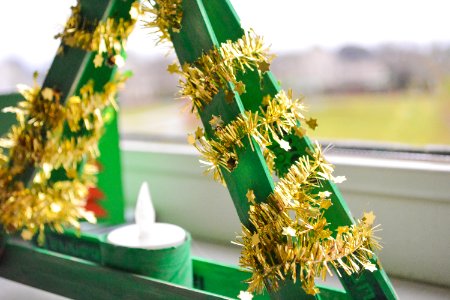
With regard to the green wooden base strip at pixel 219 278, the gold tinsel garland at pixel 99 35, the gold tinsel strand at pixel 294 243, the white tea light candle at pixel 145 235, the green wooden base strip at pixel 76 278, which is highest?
the gold tinsel garland at pixel 99 35

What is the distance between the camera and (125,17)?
2.12 feet

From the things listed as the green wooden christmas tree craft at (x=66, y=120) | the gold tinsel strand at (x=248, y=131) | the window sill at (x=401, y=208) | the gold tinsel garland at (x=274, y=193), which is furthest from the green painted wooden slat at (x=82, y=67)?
the window sill at (x=401, y=208)

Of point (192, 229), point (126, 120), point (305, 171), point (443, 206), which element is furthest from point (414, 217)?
point (126, 120)

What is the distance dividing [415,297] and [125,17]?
552mm

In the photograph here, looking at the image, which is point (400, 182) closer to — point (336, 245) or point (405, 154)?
point (405, 154)

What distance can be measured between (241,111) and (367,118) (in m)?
0.60

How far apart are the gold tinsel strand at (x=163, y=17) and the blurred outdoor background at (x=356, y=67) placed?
0.22m

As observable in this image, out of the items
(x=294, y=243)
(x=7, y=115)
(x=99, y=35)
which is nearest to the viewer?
(x=294, y=243)

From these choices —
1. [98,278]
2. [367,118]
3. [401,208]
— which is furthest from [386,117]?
[98,278]

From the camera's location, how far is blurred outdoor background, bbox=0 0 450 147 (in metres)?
0.86

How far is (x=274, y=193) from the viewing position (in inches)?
19.2

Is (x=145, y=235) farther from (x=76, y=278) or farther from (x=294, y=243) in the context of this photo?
(x=294, y=243)

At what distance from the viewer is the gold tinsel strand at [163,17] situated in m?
0.55

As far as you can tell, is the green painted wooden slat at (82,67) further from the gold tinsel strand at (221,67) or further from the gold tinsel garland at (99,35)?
the gold tinsel strand at (221,67)
